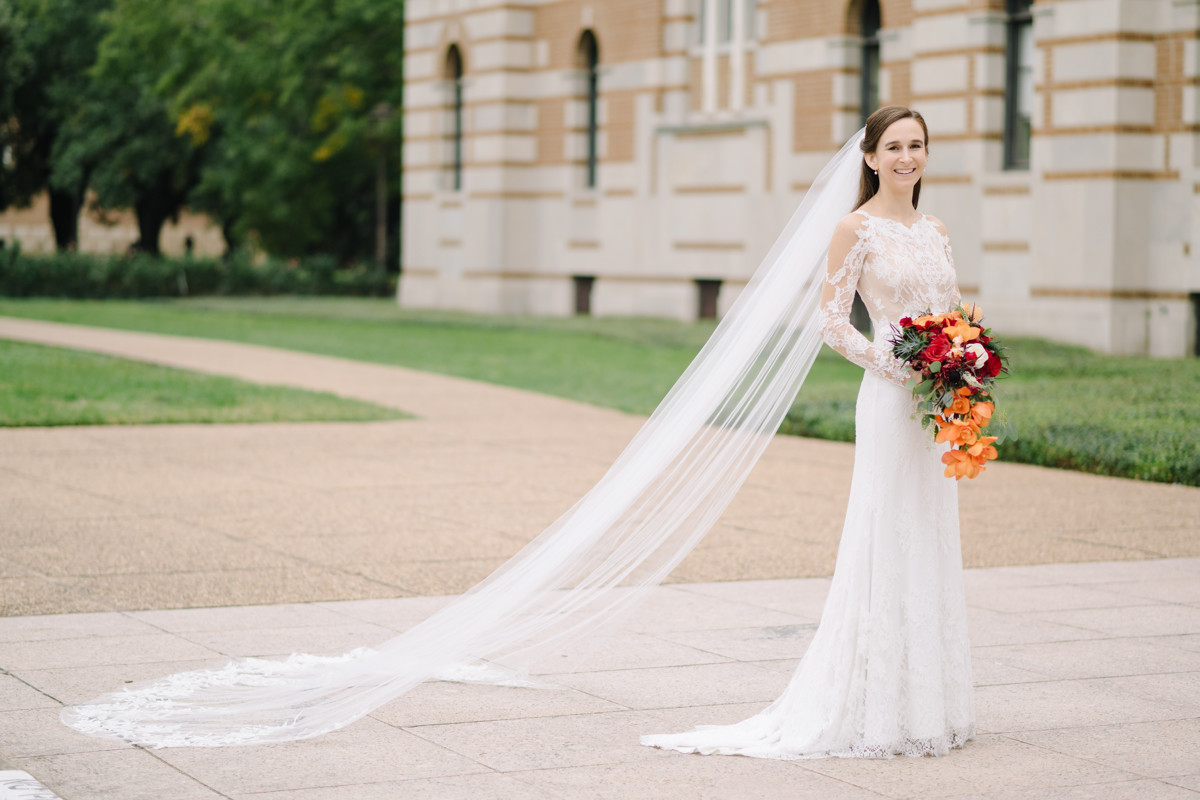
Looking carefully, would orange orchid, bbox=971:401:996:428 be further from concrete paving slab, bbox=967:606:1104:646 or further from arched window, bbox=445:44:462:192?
arched window, bbox=445:44:462:192

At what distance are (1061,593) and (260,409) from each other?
1087cm

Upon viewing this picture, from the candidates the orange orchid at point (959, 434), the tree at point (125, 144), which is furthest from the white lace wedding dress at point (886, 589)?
the tree at point (125, 144)

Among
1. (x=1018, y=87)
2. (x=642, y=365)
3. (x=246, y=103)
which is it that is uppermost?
(x=246, y=103)

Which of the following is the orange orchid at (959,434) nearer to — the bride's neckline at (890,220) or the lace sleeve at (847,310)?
the lace sleeve at (847,310)

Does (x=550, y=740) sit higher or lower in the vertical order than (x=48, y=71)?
lower

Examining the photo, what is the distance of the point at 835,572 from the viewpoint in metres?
6.36

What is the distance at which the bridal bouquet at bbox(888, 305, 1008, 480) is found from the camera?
585 centimetres

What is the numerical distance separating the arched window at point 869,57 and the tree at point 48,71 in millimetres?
33525

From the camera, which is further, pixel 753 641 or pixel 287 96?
pixel 287 96

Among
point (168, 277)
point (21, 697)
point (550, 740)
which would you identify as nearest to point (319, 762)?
point (550, 740)

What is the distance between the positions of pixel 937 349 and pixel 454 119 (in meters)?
33.1

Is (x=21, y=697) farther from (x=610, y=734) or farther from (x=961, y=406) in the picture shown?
(x=961, y=406)

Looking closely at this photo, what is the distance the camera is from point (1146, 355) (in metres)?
22.2

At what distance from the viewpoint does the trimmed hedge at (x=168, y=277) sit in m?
44.6
